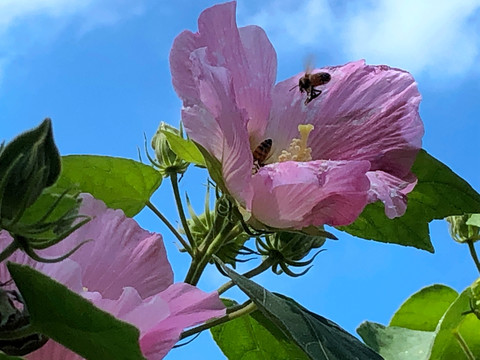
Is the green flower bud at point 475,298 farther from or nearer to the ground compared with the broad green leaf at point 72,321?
farther from the ground

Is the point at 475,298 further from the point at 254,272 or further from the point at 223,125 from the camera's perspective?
the point at 223,125

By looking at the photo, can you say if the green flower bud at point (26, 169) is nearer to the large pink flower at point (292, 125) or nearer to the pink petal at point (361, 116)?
the large pink flower at point (292, 125)

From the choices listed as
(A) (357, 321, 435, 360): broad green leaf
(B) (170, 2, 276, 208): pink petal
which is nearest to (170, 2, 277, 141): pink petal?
(B) (170, 2, 276, 208): pink petal

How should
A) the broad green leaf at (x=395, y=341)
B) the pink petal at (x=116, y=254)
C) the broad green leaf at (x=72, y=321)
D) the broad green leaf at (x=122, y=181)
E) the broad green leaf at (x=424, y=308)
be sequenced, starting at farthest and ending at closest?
the broad green leaf at (x=424, y=308) < the broad green leaf at (x=395, y=341) < the broad green leaf at (x=122, y=181) < the pink petal at (x=116, y=254) < the broad green leaf at (x=72, y=321)

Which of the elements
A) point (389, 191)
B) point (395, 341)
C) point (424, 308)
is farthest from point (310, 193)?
point (424, 308)

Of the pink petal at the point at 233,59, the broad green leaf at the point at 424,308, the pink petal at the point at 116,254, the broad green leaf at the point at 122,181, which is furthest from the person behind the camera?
the broad green leaf at the point at 424,308

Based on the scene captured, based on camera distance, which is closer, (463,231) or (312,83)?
(312,83)

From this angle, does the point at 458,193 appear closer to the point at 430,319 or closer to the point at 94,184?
the point at 94,184

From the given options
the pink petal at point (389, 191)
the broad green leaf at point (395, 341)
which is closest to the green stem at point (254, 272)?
the pink petal at point (389, 191)
